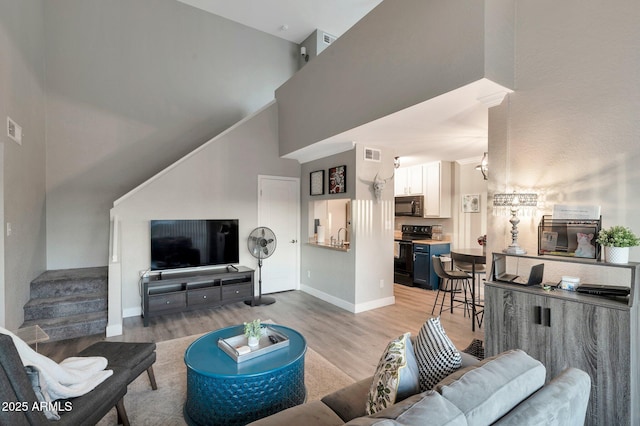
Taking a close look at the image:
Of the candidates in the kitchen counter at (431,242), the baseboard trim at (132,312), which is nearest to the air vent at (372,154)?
the kitchen counter at (431,242)

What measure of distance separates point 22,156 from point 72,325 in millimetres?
2065

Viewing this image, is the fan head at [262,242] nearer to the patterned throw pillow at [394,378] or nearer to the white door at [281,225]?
the white door at [281,225]

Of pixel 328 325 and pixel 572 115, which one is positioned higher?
pixel 572 115

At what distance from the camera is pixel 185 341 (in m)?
3.46

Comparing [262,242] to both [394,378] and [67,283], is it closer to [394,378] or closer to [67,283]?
[67,283]

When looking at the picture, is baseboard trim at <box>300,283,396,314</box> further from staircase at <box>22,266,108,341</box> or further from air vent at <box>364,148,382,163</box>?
staircase at <box>22,266,108,341</box>

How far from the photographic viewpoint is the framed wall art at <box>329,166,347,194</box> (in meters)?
4.65

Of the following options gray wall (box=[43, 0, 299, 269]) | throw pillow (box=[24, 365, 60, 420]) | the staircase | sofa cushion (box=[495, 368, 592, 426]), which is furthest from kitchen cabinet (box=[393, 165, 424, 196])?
throw pillow (box=[24, 365, 60, 420])

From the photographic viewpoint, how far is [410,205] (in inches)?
255

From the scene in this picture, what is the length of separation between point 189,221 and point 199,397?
2990 mm

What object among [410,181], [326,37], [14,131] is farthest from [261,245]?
[326,37]

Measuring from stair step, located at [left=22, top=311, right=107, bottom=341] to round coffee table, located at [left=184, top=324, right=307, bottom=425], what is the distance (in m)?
2.34

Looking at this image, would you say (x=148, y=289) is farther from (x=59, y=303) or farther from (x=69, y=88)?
(x=69, y=88)

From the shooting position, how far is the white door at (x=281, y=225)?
17.8 feet
